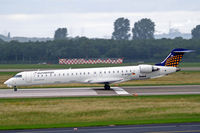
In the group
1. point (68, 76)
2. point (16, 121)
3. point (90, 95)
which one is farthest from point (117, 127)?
point (68, 76)

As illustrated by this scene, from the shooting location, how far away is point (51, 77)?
4100 cm

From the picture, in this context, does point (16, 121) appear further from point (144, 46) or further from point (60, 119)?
point (144, 46)

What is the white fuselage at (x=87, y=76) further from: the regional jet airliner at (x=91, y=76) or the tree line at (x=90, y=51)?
the tree line at (x=90, y=51)

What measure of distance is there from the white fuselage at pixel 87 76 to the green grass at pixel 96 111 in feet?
24.6

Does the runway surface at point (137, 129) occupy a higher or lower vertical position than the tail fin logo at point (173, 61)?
lower

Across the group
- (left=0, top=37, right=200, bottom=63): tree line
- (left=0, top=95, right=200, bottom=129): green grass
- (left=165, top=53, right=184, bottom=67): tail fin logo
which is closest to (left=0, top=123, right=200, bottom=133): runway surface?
(left=0, top=95, right=200, bottom=129): green grass

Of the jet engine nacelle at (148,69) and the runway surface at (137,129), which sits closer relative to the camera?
the runway surface at (137,129)

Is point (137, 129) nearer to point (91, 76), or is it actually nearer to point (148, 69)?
point (148, 69)

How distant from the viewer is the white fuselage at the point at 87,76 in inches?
1615

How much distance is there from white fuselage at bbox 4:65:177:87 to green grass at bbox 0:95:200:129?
749 centimetres

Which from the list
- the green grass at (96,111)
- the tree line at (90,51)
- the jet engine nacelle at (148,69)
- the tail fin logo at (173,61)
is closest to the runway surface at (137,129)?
the green grass at (96,111)

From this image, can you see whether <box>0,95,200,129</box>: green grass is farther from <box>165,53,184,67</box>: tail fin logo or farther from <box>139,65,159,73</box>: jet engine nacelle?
<box>165,53,184,67</box>: tail fin logo

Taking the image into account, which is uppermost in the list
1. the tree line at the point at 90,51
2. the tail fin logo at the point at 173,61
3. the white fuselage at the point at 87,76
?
the tree line at the point at 90,51

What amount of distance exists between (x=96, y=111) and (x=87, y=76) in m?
14.3
